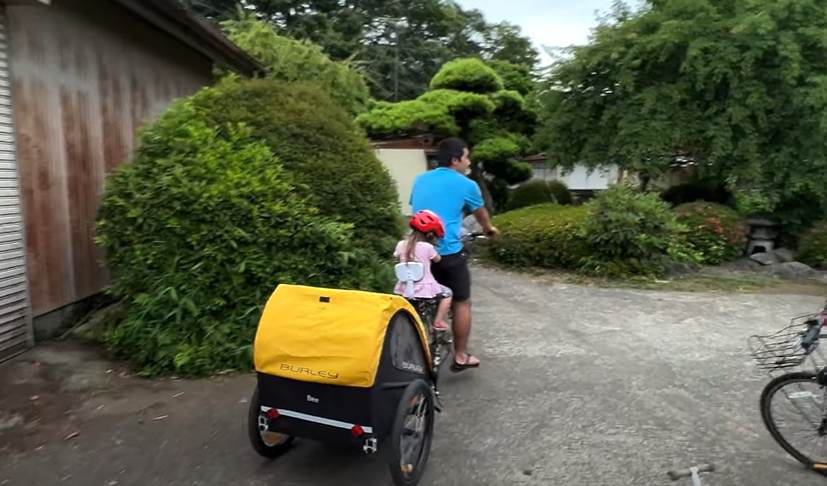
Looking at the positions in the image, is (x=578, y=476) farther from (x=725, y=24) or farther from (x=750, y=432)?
(x=725, y=24)

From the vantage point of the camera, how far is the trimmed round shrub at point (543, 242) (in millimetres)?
9234

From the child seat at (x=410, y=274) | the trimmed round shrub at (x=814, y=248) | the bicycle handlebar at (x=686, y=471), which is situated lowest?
the bicycle handlebar at (x=686, y=471)

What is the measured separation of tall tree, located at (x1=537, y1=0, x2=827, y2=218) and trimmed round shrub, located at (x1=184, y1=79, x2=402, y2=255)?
6.66 meters

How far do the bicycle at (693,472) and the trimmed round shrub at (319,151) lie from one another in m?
2.87

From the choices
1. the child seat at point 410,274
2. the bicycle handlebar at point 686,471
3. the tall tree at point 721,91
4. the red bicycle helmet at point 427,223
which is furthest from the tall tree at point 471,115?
the bicycle handlebar at point 686,471

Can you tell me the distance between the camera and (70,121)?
18.6 feet

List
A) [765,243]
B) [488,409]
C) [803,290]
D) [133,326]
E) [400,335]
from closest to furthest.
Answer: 1. [400,335]
2. [488,409]
3. [133,326]
4. [803,290]
5. [765,243]

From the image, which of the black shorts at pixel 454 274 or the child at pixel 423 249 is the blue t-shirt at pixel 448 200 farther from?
the child at pixel 423 249

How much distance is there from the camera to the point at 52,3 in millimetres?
5414

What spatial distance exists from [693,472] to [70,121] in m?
5.54

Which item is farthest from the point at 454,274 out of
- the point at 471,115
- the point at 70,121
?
the point at 471,115

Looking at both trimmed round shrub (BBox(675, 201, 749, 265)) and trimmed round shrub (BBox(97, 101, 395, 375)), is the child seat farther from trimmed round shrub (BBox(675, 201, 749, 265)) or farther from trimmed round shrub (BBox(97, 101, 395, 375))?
trimmed round shrub (BBox(675, 201, 749, 265))

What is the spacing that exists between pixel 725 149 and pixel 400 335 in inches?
351

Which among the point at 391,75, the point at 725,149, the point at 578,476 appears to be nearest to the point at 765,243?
the point at 725,149
